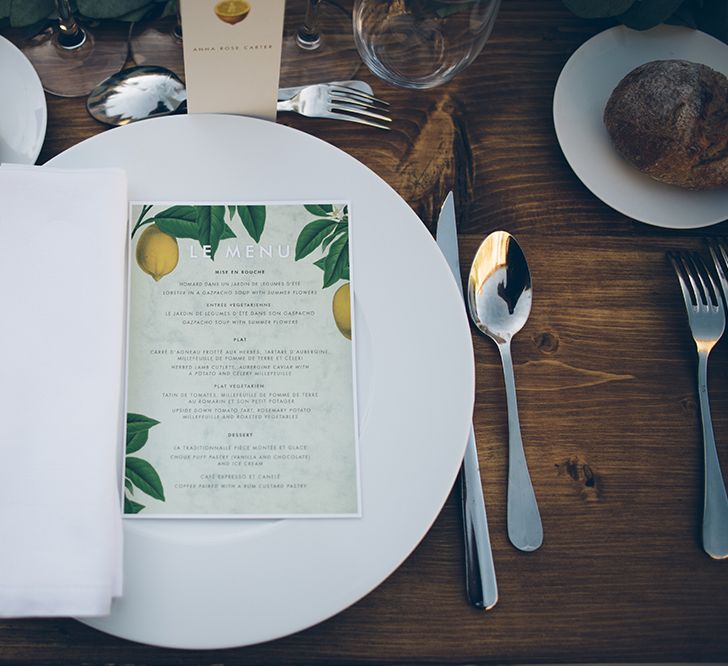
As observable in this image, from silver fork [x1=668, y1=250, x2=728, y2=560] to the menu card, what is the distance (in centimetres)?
29

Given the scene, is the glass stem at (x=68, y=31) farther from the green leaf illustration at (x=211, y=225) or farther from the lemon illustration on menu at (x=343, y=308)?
the lemon illustration on menu at (x=343, y=308)

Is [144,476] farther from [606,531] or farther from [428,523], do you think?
[606,531]

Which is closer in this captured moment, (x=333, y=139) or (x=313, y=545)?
(x=313, y=545)

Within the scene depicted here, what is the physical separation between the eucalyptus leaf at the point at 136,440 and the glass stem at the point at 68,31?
0.38m

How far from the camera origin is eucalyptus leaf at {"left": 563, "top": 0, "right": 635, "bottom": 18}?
62 cm

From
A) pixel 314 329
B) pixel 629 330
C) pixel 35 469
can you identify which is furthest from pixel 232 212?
pixel 629 330

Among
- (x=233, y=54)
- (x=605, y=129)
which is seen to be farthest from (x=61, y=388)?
(x=605, y=129)

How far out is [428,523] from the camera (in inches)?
18.8

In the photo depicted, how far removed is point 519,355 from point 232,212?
0.88 ft

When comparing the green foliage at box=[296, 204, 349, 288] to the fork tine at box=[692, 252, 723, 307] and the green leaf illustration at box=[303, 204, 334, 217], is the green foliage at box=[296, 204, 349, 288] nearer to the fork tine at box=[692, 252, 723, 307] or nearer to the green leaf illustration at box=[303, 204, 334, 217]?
the green leaf illustration at box=[303, 204, 334, 217]

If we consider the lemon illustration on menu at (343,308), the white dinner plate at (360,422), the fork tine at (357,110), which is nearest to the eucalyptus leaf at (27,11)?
the white dinner plate at (360,422)

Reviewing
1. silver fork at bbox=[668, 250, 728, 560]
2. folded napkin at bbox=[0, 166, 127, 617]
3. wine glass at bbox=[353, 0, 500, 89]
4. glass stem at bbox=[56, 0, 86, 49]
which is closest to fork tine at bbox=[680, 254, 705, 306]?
silver fork at bbox=[668, 250, 728, 560]

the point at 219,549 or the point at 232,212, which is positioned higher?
the point at 232,212

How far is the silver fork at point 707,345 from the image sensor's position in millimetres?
538
